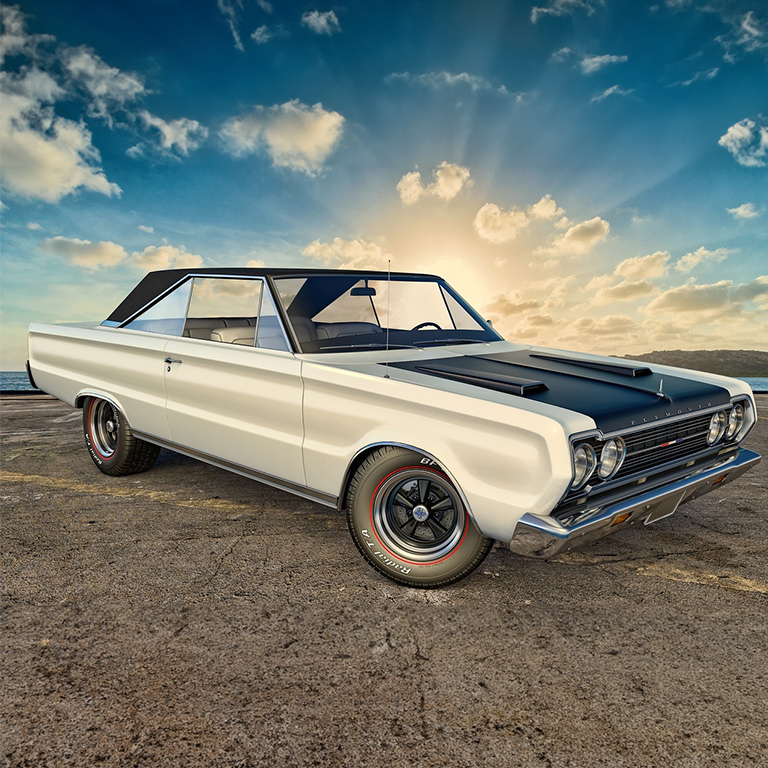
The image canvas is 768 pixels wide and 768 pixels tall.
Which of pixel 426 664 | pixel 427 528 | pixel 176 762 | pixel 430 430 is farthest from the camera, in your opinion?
pixel 427 528

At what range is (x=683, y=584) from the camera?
3.28 m

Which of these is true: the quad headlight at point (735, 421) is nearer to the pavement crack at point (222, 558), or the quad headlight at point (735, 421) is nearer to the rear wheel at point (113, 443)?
the pavement crack at point (222, 558)

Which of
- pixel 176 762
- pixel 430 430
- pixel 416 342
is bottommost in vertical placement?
pixel 176 762

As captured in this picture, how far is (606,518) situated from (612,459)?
0.29 metres

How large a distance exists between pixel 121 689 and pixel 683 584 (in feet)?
8.95

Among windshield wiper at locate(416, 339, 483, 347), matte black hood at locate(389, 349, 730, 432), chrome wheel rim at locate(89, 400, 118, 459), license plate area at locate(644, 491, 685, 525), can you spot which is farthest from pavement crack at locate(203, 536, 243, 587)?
license plate area at locate(644, 491, 685, 525)

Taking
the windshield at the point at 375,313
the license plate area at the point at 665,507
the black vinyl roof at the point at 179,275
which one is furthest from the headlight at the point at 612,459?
the black vinyl roof at the point at 179,275

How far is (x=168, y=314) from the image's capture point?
480 centimetres

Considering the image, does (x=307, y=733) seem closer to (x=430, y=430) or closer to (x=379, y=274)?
(x=430, y=430)

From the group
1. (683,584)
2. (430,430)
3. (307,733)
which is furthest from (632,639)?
(307,733)

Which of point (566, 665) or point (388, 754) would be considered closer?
point (388, 754)

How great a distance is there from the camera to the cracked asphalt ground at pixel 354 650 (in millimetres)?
2072

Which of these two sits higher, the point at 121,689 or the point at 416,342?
the point at 416,342

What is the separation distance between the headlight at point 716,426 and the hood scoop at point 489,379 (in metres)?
1.16
